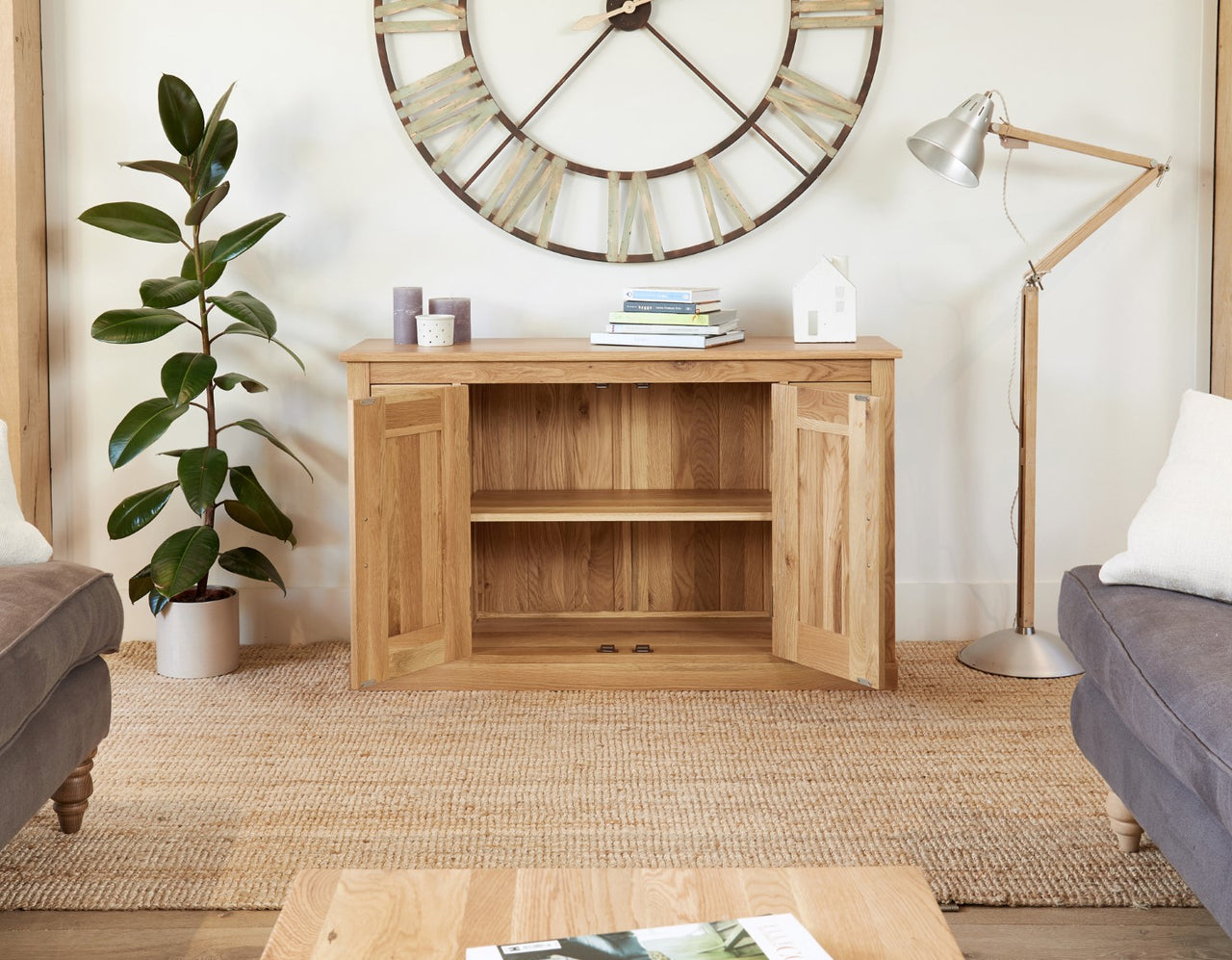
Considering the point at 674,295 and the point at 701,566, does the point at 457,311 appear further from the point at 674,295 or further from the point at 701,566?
the point at 701,566

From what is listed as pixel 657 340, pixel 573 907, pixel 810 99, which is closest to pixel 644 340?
pixel 657 340

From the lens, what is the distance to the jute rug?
2107mm

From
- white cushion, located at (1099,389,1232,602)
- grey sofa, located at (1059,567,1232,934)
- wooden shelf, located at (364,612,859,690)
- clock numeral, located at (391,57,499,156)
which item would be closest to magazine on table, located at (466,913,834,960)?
grey sofa, located at (1059,567,1232,934)

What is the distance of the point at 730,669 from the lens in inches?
121

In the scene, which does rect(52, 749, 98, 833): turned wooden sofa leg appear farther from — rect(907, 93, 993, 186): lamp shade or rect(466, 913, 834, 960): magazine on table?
rect(907, 93, 993, 186): lamp shade

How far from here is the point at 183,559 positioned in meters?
3.01

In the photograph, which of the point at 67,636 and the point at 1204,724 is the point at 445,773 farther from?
the point at 1204,724

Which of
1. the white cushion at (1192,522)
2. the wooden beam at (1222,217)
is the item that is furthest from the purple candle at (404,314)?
the wooden beam at (1222,217)

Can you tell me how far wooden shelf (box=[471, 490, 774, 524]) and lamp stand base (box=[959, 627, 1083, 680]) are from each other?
2.18ft

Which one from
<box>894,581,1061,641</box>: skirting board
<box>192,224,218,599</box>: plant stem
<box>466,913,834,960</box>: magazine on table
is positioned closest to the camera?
<box>466,913,834,960</box>: magazine on table

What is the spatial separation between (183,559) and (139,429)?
1.05ft

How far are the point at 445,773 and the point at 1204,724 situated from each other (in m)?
1.45

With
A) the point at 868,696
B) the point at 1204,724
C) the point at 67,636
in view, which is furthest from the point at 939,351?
the point at 67,636

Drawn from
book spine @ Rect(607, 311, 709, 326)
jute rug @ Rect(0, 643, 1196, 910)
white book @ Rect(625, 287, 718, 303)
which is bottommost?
jute rug @ Rect(0, 643, 1196, 910)
